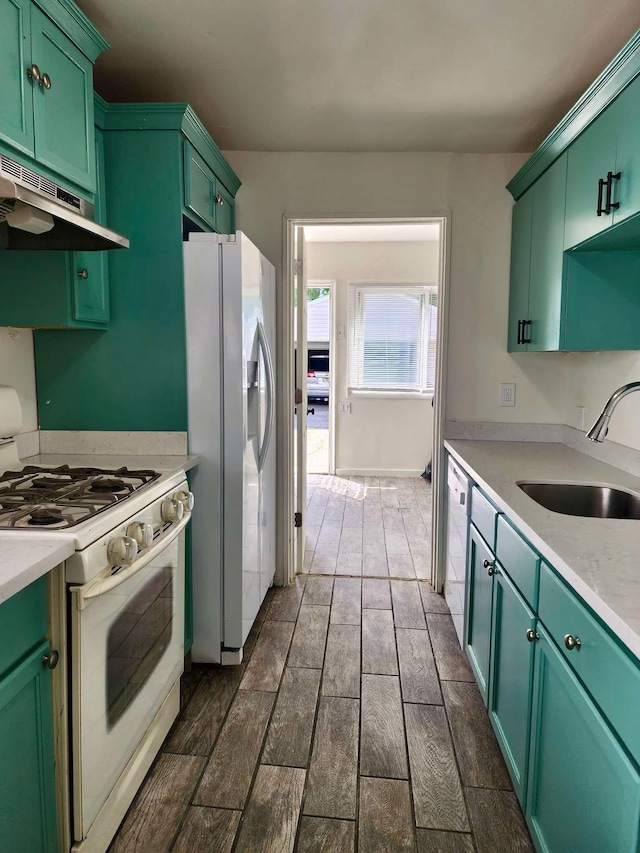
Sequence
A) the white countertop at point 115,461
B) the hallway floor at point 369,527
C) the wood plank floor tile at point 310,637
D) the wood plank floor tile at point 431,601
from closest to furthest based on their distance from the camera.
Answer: the white countertop at point 115,461 < the wood plank floor tile at point 310,637 < the wood plank floor tile at point 431,601 < the hallway floor at point 369,527

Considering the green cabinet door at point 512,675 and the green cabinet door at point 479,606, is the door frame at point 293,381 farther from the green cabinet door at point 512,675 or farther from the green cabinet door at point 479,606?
the green cabinet door at point 512,675

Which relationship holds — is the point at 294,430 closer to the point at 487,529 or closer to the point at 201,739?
the point at 487,529

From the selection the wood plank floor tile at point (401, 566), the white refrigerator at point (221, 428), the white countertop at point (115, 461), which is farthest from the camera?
the wood plank floor tile at point (401, 566)

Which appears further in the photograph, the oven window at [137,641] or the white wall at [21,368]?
the white wall at [21,368]

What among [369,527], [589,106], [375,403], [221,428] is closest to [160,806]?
[221,428]

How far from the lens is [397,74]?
2.17 metres

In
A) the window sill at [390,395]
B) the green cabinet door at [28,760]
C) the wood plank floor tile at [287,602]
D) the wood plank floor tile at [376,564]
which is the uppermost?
the window sill at [390,395]

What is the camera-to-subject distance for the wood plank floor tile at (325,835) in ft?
4.90

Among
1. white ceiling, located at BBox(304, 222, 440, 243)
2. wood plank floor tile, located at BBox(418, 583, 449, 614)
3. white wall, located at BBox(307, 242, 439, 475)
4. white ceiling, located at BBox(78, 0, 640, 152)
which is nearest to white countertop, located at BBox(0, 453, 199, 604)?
white ceiling, located at BBox(78, 0, 640, 152)

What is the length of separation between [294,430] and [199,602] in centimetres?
122

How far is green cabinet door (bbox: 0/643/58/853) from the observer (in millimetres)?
1097

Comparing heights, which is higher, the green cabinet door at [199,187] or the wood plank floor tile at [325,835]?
the green cabinet door at [199,187]

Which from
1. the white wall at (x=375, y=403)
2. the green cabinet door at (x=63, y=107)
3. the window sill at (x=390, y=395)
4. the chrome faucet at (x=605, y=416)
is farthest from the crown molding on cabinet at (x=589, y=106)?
the window sill at (x=390, y=395)

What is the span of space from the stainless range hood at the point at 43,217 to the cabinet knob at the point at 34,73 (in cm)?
26
